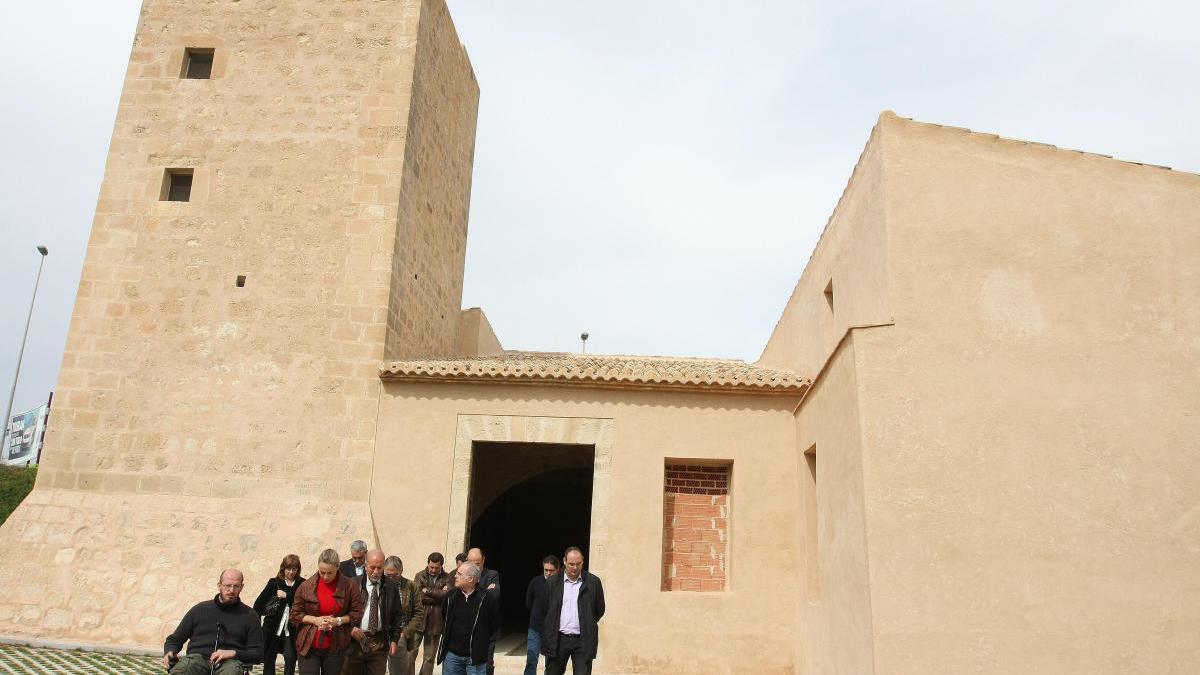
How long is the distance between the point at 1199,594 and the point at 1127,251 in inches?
111

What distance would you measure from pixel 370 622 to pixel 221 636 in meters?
1.01

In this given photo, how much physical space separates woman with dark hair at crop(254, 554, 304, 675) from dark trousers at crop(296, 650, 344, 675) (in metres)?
0.44

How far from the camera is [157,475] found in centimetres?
992

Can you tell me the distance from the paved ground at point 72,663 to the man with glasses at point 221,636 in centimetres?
254

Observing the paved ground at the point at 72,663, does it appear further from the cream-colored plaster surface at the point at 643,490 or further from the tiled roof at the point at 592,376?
the tiled roof at the point at 592,376

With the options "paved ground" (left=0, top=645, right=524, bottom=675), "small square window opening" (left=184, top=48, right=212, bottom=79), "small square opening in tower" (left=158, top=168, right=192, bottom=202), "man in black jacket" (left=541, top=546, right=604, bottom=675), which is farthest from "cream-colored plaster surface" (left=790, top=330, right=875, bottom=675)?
"small square window opening" (left=184, top=48, right=212, bottom=79)

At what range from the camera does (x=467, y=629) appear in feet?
20.6

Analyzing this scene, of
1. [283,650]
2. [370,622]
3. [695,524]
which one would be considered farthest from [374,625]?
[695,524]

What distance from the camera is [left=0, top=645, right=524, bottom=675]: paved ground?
7781mm

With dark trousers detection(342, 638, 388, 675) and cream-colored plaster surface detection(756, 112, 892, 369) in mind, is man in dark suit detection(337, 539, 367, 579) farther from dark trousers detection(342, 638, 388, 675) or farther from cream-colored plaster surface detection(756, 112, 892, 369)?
cream-colored plaster surface detection(756, 112, 892, 369)

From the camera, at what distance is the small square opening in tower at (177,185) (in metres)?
11.2

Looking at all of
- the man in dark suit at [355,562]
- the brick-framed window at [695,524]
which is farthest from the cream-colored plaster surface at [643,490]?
the man in dark suit at [355,562]

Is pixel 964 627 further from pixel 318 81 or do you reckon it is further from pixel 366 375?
pixel 318 81

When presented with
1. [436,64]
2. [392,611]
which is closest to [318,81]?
[436,64]
